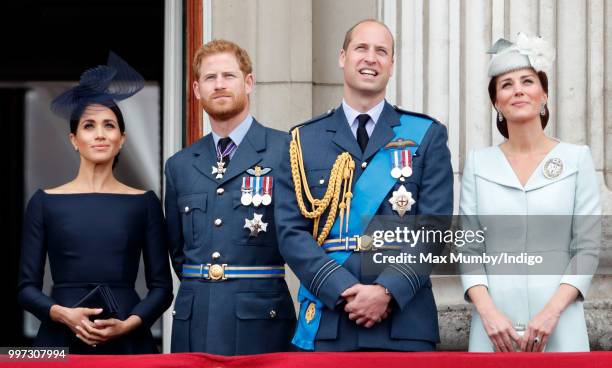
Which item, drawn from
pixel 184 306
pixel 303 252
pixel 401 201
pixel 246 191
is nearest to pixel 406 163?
pixel 401 201

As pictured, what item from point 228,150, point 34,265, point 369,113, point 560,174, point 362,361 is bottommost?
point 362,361

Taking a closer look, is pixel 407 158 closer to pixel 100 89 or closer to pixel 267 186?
pixel 267 186

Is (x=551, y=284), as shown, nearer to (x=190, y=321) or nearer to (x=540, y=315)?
(x=540, y=315)

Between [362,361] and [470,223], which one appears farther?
[470,223]

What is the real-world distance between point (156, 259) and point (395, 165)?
1.05m

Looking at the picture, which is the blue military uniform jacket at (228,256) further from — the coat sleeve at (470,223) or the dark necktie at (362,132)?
the coat sleeve at (470,223)

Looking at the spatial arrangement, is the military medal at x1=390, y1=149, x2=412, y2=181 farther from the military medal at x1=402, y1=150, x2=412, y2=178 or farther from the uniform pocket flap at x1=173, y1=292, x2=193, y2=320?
the uniform pocket flap at x1=173, y1=292, x2=193, y2=320

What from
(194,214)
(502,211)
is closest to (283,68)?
(194,214)

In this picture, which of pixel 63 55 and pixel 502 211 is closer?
pixel 502 211

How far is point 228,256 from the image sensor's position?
17.1ft

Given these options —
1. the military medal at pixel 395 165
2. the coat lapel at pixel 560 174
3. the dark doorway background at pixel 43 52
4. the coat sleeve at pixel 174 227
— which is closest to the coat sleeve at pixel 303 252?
the military medal at pixel 395 165

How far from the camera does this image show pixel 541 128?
16.6 ft

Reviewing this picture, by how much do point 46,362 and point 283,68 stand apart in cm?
238

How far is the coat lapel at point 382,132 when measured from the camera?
4.93 meters
